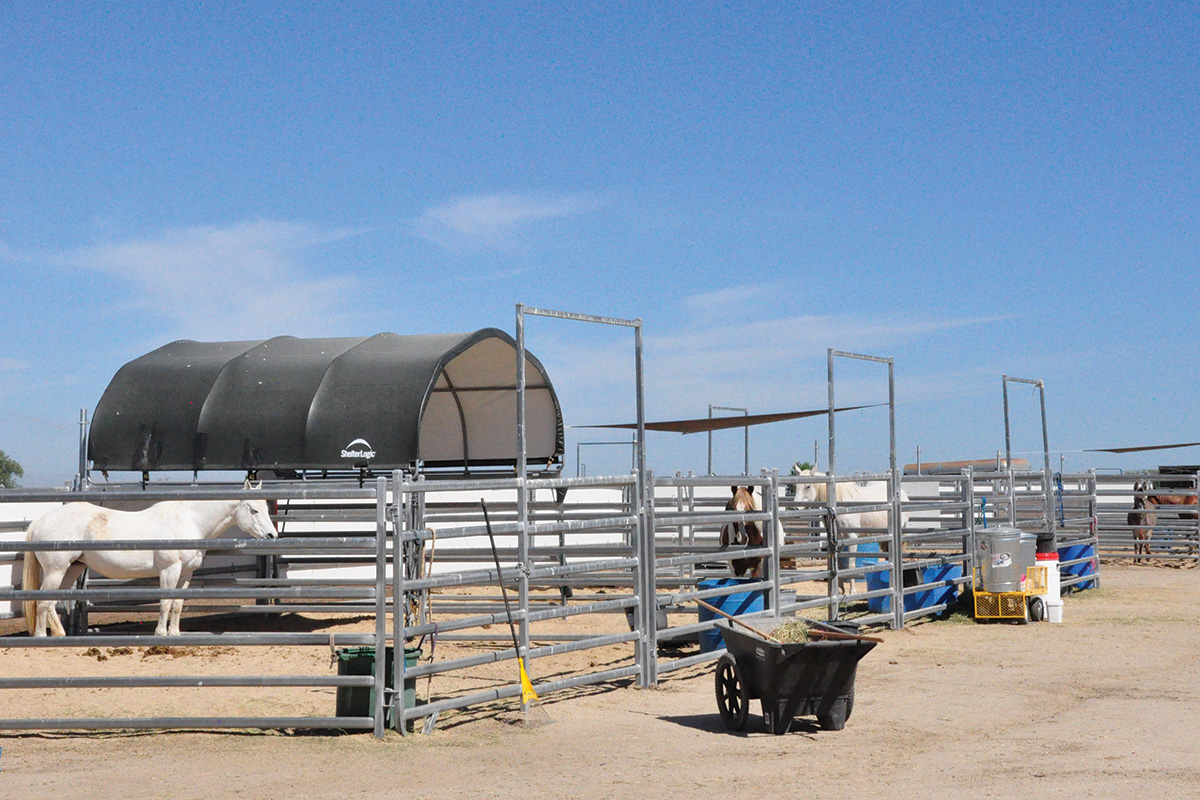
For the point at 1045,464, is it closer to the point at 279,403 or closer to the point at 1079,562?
the point at 1079,562

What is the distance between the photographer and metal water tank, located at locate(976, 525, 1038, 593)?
13.6 m

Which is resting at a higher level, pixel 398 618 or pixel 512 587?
pixel 398 618

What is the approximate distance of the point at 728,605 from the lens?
10.5 metres

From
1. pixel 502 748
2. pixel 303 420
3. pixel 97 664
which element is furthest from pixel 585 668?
pixel 303 420

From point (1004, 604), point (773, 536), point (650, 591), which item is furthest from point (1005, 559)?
point (650, 591)

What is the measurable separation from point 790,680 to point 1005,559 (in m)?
6.95

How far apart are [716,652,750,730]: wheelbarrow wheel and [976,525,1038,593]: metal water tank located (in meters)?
6.63

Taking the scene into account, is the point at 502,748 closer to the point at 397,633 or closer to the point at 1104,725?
the point at 397,633

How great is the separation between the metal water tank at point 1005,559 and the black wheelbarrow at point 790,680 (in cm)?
638

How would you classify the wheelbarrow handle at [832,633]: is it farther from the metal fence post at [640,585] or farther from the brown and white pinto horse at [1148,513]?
the brown and white pinto horse at [1148,513]

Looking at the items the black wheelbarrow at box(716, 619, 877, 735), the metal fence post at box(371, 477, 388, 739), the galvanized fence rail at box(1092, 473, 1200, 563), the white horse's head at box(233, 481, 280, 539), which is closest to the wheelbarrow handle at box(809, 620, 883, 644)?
the black wheelbarrow at box(716, 619, 877, 735)

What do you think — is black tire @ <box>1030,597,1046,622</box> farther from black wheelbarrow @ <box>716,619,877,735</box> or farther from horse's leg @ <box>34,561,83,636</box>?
horse's leg @ <box>34,561,83,636</box>

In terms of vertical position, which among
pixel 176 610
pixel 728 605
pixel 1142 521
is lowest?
pixel 176 610

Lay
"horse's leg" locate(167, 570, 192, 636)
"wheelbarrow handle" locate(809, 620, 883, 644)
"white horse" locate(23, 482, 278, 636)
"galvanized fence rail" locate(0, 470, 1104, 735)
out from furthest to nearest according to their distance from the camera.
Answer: "white horse" locate(23, 482, 278, 636)
"horse's leg" locate(167, 570, 192, 636)
"wheelbarrow handle" locate(809, 620, 883, 644)
"galvanized fence rail" locate(0, 470, 1104, 735)
